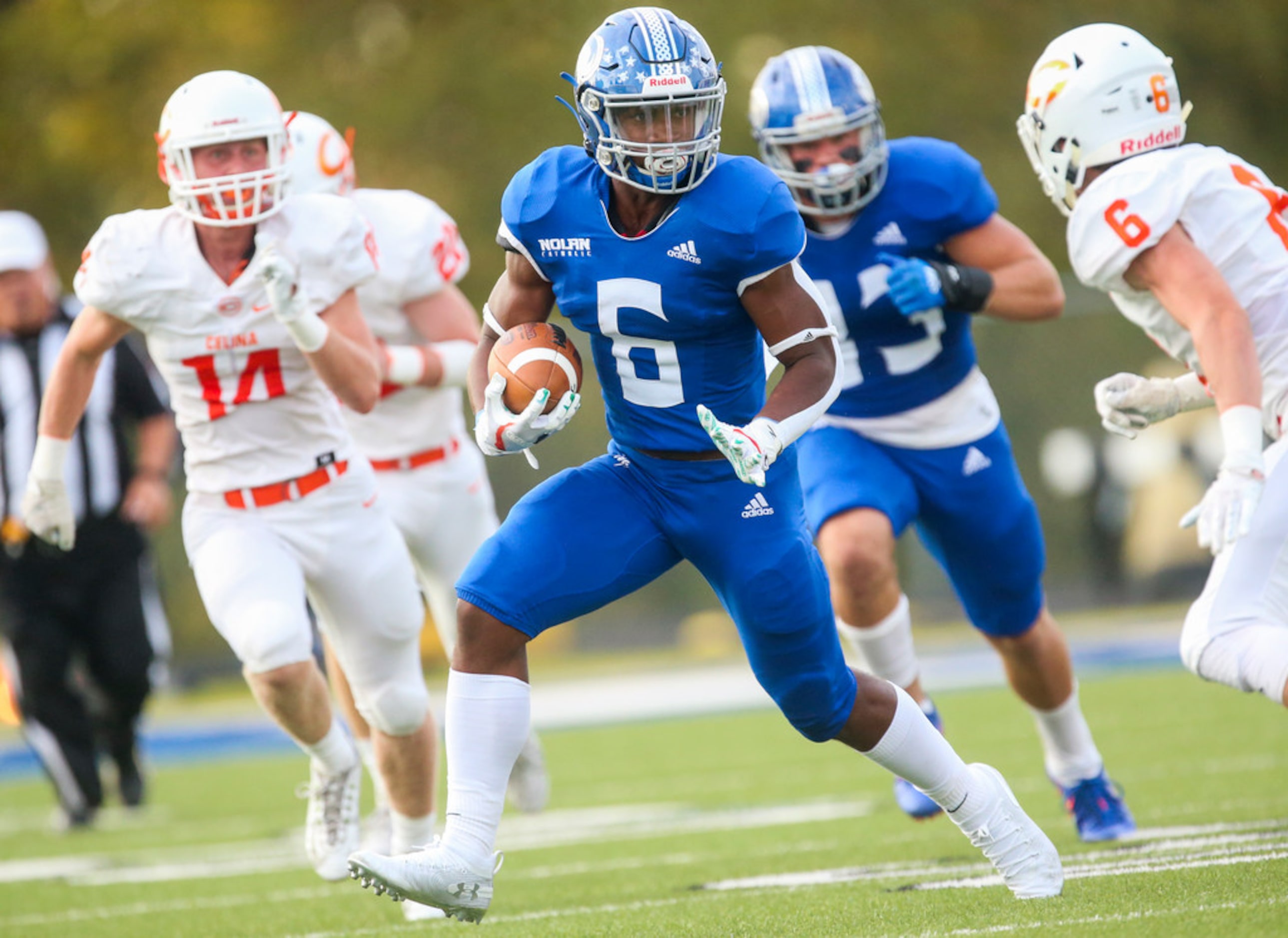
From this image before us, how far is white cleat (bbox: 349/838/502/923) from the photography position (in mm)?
3338

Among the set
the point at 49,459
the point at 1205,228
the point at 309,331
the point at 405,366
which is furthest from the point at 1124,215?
the point at 49,459

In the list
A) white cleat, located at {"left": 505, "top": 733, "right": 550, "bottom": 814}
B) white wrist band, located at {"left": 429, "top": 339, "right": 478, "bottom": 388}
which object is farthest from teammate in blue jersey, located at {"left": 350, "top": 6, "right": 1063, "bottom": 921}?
white cleat, located at {"left": 505, "top": 733, "right": 550, "bottom": 814}

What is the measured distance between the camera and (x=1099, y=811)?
188 inches

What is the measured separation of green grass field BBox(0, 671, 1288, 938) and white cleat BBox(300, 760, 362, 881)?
0.13 m

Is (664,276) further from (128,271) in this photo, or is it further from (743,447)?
(128,271)

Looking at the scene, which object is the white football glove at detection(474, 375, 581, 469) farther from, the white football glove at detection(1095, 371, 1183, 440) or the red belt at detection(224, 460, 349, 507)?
the white football glove at detection(1095, 371, 1183, 440)

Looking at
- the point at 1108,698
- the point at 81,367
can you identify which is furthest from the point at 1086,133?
the point at 1108,698

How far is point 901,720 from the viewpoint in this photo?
12.2ft

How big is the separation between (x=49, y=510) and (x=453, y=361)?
1206mm

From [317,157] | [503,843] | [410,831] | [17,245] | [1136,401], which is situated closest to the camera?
[1136,401]

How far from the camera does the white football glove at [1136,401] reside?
157 inches

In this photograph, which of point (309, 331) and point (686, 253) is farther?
point (309, 331)

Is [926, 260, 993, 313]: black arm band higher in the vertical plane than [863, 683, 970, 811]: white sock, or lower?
higher

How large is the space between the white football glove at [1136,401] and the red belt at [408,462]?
2255 mm
